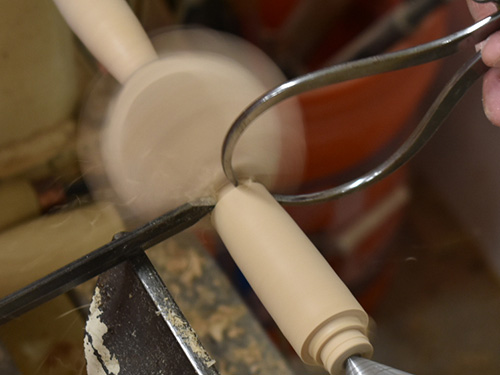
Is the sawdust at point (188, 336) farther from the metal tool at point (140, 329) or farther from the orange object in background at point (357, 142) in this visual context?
the orange object in background at point (357, 142)

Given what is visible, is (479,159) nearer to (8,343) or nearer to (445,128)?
(445,128)

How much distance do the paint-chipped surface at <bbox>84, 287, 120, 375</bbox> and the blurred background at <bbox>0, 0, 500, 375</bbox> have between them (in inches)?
0.6

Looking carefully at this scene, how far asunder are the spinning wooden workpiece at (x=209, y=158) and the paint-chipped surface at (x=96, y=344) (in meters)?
0.07

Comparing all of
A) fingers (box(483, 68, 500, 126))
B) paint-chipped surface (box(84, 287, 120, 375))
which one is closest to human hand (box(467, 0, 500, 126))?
fingers (box(483, 68, 500, 126))

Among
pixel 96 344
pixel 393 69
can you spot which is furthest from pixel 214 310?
pixel 393 69

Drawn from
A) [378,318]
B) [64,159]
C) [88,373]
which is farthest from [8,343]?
[378,318]

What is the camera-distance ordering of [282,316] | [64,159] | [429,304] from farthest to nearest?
[429,304] < [64,159] < [282,316]

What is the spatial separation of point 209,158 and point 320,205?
215 mm

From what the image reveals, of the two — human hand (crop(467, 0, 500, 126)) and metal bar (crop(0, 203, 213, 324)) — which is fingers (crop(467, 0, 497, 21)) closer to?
human hand (crop(467, 0, 500, 126))

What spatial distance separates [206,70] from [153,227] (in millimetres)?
87

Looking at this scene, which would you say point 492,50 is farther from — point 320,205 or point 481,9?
point 320,205

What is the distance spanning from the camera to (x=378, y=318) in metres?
0.54

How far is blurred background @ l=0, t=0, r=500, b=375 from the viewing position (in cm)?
39

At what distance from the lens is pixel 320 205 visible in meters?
0.50
